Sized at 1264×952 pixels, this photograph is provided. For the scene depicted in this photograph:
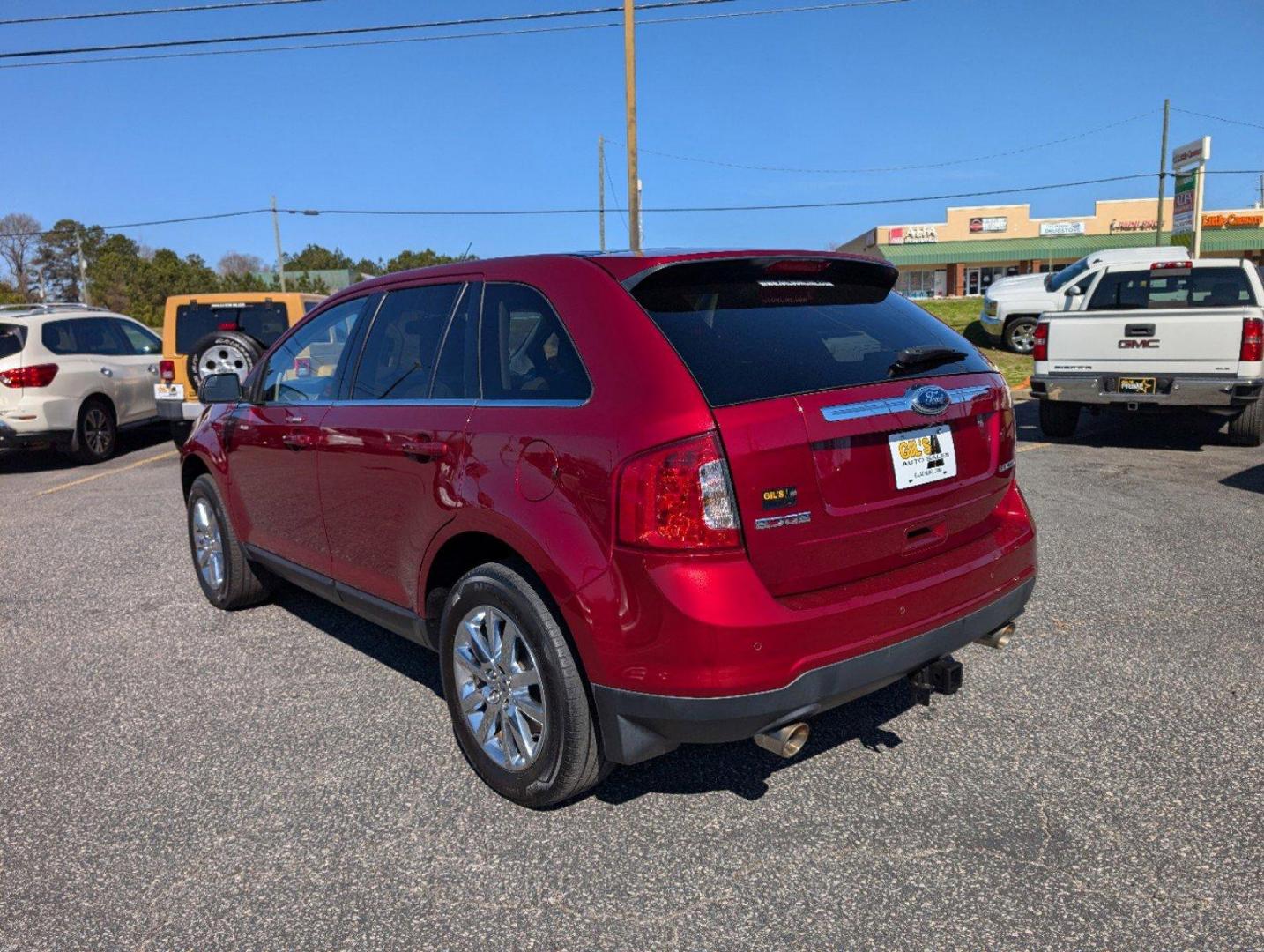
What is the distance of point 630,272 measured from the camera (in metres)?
2.88

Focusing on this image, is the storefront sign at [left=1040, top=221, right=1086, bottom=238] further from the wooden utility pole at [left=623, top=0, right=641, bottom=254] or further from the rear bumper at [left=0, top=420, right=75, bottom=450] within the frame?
the rear bumper at [left=0, top=420, right=75, bottom=450]

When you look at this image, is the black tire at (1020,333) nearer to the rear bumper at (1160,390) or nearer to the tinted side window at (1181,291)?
the tinted side window at (1181,291)

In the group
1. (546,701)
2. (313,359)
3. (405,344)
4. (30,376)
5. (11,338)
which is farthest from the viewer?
(11,338)

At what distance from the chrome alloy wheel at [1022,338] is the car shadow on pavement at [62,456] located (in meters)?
15.5

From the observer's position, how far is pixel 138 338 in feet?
41.7

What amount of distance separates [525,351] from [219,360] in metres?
7.79

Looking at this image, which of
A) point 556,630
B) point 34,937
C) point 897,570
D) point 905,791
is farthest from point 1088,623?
point 34,937

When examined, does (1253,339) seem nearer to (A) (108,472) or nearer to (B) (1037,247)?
(A) (108,472)

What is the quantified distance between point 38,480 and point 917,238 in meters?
60.0

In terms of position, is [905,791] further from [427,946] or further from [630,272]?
[630,272]

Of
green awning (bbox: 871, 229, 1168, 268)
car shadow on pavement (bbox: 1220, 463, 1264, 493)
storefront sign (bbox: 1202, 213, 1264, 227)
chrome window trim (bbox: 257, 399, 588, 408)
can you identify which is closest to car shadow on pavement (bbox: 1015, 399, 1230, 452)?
car shadow on pavement (bbox: 1220, 463, 1264, 493)

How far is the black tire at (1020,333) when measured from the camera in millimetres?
18828

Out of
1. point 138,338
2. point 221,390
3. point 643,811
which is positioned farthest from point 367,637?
point 138,338

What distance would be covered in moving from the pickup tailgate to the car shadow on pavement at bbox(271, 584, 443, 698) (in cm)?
765
